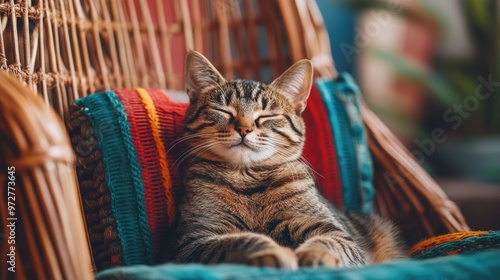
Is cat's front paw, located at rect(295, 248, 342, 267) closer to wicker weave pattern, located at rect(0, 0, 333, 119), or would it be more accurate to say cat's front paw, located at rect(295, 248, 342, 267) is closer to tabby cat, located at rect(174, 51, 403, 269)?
tabby cat, located at rect(174, 51, 403, 269)

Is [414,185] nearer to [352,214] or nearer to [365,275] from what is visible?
[352,214]

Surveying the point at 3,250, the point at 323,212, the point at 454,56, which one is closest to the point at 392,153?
the point at 323,212

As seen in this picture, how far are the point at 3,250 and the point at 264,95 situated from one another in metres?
0.61

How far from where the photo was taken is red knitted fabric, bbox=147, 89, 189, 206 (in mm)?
1062

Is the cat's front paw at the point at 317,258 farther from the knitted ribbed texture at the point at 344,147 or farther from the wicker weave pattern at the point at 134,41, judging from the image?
the wicker weave pattern at the point at 134,41

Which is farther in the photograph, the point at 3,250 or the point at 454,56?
the point at 454,56

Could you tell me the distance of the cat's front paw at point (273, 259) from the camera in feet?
2.41

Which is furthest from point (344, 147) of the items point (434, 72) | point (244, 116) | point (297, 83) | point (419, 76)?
point (434, 72)

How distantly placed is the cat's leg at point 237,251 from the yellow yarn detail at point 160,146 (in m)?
0.13

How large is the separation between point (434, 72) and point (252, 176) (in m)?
1.46

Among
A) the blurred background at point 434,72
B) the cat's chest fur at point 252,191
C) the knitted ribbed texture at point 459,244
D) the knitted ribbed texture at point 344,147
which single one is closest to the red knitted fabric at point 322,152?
the knitted ribbed texture at point 344,147

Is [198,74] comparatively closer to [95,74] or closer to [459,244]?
[95,74]

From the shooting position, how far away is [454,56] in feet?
7.00

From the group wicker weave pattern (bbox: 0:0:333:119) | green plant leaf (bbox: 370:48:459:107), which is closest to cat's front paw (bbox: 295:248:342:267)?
wicker weave pattern (bbox: 0:0:333:119)
